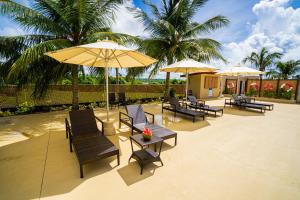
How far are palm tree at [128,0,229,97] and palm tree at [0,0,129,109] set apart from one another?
3591 millimetres

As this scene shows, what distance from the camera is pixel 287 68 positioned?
18.6m

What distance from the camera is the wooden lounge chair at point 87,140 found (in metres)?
3.08

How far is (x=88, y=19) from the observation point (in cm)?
648

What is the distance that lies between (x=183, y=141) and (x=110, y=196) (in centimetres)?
272

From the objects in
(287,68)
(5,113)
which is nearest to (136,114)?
(5,113)

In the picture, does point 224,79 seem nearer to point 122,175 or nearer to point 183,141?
point 183,141

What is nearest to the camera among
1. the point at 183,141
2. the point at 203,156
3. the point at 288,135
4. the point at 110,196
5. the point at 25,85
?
the point at 110,196

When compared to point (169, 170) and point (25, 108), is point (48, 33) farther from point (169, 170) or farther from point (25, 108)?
point (169, 170)

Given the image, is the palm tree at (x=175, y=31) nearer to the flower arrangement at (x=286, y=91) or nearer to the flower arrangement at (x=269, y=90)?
the flower arrangement at (x=269, y=90)

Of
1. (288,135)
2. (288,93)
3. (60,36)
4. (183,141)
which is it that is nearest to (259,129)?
(288,135)

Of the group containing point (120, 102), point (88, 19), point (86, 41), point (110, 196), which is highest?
point (88, 19)

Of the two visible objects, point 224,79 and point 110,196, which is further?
point 224,79

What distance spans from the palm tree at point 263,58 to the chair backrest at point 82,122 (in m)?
24.6

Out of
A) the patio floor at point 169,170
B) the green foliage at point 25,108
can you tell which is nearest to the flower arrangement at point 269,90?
the patio floor at point 169,170
